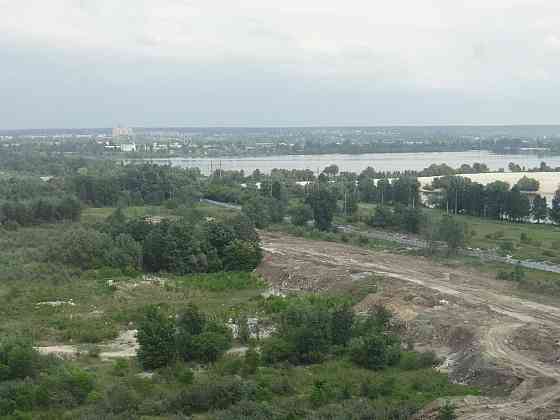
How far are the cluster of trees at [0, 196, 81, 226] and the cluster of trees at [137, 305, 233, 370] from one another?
2380 cm

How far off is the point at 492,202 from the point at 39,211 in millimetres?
27358

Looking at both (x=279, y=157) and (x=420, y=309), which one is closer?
(x=420, y=309)

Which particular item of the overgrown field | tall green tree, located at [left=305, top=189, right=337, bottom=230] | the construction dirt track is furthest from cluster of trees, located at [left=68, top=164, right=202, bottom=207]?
the overgrown field

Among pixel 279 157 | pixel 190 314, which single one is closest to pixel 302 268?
pixel 190 314

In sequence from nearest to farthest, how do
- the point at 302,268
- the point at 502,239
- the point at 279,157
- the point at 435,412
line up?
the point at 435,412 < the point at 302,268 < the point at 502,239 < the point at 279,157

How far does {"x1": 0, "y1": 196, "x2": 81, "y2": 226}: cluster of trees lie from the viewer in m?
36.9

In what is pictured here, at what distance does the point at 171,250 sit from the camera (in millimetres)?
26109

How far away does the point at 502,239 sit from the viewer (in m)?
33.8

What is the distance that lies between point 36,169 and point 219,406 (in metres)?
66.7

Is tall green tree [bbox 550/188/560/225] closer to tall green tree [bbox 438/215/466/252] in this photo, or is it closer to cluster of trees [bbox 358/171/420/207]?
cluster of trees [bbox 358/171/420/207]

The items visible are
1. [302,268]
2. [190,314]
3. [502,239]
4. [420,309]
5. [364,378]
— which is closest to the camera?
[364,378]

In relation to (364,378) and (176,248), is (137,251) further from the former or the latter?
(364,378)

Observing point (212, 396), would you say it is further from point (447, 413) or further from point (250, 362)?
point (447, 413)

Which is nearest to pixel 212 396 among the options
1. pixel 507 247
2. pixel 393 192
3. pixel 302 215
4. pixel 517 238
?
pixel 507 247
